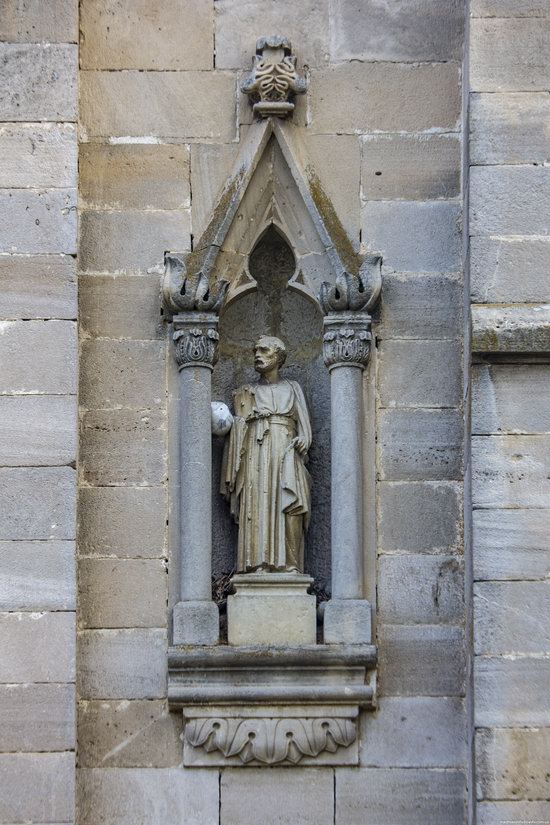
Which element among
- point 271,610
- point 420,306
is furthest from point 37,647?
point 420,306

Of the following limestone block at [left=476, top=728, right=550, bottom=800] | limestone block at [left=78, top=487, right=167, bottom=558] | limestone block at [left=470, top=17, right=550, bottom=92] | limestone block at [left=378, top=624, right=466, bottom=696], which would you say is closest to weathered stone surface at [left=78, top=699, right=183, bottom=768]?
limestone block at [left=78, top=487, right=167, bottom=558]

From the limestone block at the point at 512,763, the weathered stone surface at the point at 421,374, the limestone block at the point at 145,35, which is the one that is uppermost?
the limestone block at the point at 145,35

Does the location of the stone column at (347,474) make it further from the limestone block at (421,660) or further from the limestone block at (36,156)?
the limestone block at (36,156)

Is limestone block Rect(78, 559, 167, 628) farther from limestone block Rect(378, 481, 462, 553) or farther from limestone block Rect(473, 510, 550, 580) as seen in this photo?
limestone block Rect(473, 510, 550, 580)

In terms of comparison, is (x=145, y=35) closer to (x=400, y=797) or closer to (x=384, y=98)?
(x=384, y=98)

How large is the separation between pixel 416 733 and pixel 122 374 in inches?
93.5

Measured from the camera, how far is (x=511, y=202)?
10.2m

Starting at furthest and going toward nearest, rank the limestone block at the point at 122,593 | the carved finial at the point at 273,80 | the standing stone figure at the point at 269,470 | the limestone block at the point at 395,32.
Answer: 1. the limestone block at the point at 395,32
2. the carved finial at the point at 273,80
3. the standing stone figure at the point at 269,470
4. the limestone block at the point at 122,593

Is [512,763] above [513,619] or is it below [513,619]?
below

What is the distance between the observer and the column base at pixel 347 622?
10094 millimetres

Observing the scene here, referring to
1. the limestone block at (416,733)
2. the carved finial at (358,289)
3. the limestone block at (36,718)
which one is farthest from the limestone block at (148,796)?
the carved finial at (358,289)

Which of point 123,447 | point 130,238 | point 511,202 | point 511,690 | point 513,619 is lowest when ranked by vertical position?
point 511,690

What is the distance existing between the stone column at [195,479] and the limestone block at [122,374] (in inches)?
5.3

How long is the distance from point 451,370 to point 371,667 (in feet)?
5.26
